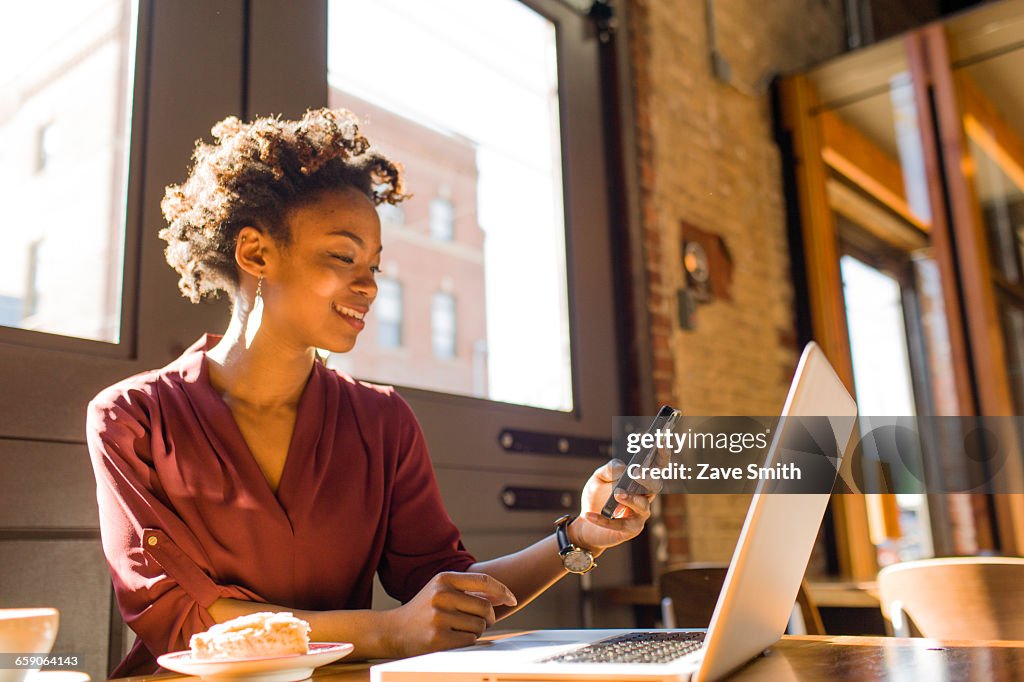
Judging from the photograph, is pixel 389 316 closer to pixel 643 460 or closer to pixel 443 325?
pixel 443 325

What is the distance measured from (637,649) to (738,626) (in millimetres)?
131

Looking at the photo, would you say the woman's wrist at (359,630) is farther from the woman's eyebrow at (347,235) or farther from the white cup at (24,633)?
the woman's eyebrow at (347,235)

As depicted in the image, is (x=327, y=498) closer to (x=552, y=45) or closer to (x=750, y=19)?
(x=552, y=45)

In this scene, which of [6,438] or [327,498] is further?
[6,438]

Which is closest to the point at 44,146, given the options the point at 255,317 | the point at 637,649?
the point at 255,317

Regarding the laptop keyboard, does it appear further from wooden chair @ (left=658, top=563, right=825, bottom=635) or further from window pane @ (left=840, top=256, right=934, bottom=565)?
window pane @ (left=840, top=256, right=934, bottom=565)

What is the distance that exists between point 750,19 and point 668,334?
1858 mm

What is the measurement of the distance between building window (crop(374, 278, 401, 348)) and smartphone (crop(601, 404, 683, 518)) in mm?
1442

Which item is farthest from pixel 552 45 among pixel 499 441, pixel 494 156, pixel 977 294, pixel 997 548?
pixel 997 548

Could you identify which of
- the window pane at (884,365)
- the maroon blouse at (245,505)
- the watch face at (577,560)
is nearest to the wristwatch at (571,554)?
the watch face at (577,560)

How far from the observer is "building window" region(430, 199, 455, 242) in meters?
2.90

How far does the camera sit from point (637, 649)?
0.88m

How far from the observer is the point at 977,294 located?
378 centimetres

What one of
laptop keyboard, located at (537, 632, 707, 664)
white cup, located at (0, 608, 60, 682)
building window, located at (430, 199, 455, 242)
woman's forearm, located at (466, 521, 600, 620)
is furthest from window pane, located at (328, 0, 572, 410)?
white cup, located at (0, 608, 60, 682)
